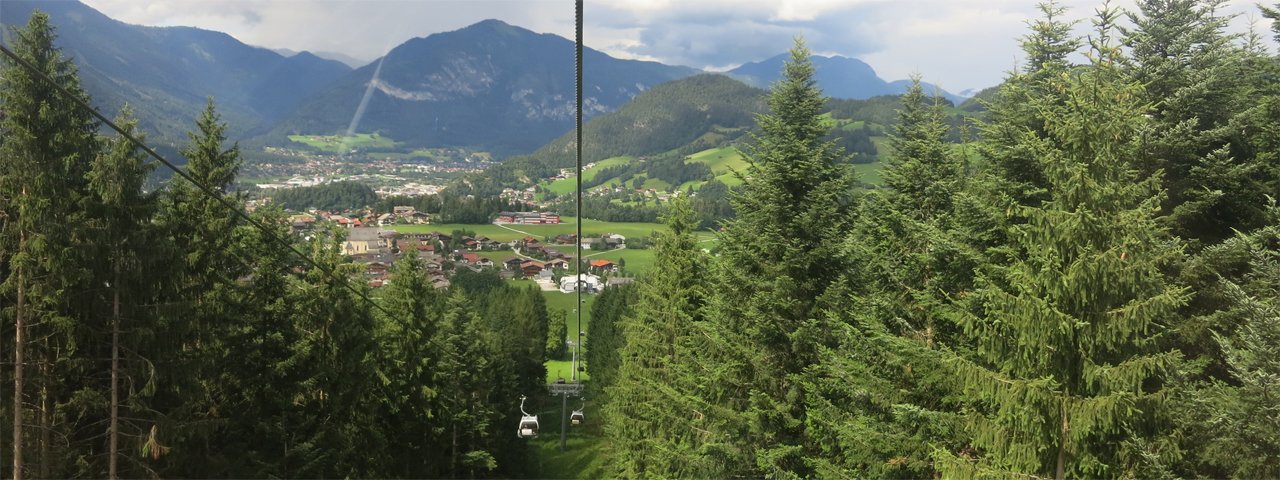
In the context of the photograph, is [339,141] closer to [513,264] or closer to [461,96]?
[461,96]

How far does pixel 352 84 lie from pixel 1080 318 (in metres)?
173

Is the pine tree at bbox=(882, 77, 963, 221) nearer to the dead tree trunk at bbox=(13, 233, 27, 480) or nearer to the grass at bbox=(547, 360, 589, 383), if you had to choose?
the dead tree trunk at bbox=(13, 233, 27, 480)

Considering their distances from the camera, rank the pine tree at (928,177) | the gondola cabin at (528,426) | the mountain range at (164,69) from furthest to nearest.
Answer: the gondola cabin at (528,426) < the mountain range at (164,69) < the pine tree at (928,177)

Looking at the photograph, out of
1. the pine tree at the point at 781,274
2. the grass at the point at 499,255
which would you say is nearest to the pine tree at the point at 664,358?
the pine tree at the point at 781,274

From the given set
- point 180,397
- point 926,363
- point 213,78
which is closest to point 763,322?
point 926,363

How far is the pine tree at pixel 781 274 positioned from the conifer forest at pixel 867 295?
0.18 ft

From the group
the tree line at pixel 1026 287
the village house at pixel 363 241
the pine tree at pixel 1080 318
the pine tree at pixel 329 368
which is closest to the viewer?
the pine tree at pixel 1080 318

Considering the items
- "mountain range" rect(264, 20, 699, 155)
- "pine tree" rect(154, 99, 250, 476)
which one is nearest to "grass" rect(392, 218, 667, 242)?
"mountain range" rect(264, 20, 699, 155)

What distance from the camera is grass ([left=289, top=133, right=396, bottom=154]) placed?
130375mm

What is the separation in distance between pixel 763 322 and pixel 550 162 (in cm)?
15769

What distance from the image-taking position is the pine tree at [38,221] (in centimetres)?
1012

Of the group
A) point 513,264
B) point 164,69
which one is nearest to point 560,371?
point 513,264

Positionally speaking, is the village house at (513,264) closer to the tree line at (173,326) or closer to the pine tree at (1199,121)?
the tree line at (173,326)

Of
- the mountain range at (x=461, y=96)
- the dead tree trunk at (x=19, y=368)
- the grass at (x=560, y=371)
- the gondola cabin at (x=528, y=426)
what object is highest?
the mountain range at (x=461, y=96)
